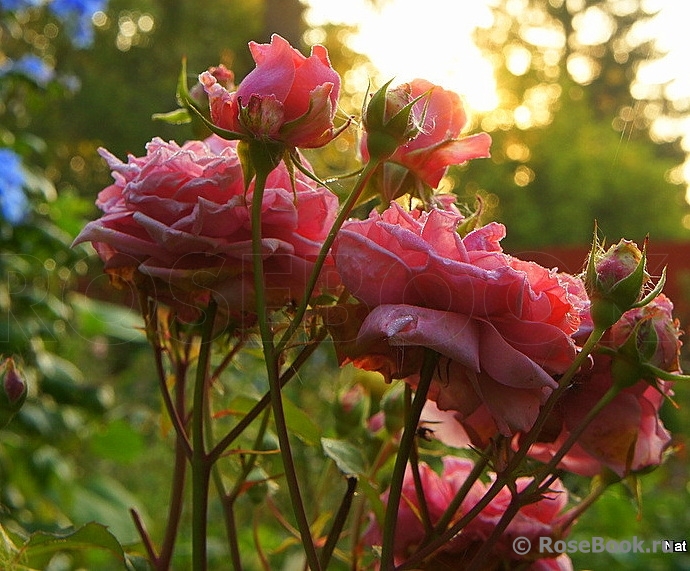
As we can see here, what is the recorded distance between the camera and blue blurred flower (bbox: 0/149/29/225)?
3.59 feet

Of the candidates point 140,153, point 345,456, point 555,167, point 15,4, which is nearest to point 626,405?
point 345,456

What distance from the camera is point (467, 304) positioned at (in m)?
0.27

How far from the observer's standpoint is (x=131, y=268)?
0.34 m

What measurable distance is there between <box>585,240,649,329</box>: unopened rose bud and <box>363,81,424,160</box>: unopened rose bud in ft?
0.25

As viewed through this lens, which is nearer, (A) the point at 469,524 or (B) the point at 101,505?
(A) the point at 469,524

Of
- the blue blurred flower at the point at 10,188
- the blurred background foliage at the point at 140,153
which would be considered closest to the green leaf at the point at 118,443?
the blurred background foliage at the point at 140,153

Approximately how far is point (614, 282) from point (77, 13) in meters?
1.58

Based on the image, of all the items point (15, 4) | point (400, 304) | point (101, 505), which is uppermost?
point (15, 4)

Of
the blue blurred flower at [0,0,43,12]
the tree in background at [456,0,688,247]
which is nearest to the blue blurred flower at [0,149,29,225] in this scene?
the blue blurred flower at [0,0,43,12]

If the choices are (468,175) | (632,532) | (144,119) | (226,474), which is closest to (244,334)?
(226,474)

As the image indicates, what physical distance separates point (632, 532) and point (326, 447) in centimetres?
85

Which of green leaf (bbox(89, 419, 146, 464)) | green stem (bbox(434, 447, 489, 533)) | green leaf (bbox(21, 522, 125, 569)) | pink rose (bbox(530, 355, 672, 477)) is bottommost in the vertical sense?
green leaf (bbox(89, 419, 146, 464))

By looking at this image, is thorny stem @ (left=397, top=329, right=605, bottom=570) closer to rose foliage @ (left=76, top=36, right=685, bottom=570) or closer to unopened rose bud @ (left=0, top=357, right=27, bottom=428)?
rose foliage @ (left=76, top=36, right=685, bottom=570)

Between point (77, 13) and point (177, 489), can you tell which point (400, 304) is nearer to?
point (177, 489)
